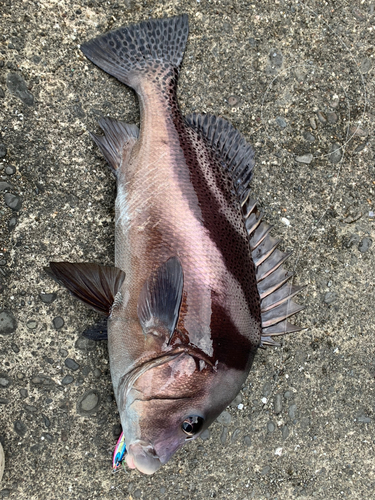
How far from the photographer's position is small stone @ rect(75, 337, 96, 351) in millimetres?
2504

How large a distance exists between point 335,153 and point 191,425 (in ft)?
6.87

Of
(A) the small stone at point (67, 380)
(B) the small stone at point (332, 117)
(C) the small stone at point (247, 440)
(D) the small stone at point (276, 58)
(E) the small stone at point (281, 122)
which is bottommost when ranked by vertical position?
(A) the small stone at point (67, 380)

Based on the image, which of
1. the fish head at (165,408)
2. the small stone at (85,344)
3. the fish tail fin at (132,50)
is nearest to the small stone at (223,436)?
the fish head at (165,408)

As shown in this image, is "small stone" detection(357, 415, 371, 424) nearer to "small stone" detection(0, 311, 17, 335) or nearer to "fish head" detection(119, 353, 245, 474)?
"fish head" detection(119, 353, 245, 474)

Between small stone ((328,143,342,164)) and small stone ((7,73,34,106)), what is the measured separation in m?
2.05

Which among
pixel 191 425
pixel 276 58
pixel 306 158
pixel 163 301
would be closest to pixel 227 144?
pixel 306 158

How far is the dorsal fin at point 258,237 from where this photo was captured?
234 cm

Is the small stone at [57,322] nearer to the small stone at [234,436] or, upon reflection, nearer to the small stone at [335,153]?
the small stone at [234,436]

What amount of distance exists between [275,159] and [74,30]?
1550 mm

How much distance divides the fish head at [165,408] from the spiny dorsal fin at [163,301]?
17 centimetres

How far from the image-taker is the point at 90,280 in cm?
215

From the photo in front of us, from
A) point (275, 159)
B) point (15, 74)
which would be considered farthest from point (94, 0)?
point (275, 159)

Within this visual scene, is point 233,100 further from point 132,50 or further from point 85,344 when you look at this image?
point 85,344

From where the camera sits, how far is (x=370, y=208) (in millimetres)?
2914
